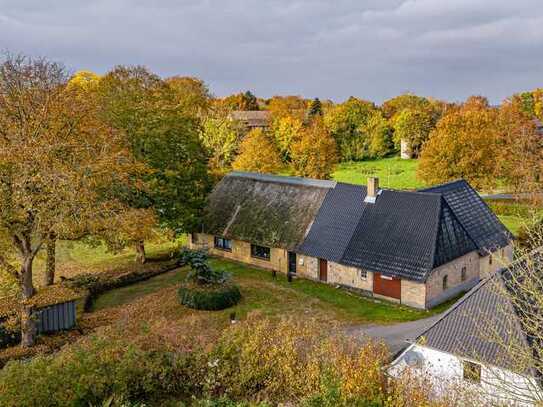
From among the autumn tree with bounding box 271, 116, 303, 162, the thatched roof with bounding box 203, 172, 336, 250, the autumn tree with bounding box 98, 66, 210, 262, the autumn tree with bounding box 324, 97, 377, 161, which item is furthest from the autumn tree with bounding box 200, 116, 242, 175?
the autumn tree with bounding box 98, 66, 210, 262

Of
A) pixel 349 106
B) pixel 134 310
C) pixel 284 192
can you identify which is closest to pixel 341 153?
pixel 349 106

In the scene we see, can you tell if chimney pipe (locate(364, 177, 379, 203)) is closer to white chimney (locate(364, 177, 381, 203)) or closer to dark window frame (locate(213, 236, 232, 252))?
white chimney (locate(364, 177, 381, 203))

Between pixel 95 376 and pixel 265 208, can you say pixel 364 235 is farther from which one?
pixel 95 376

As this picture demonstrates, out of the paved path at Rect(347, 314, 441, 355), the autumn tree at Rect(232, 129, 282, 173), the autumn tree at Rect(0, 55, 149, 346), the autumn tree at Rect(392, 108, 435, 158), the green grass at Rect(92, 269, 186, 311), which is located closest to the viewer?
the autumn tree at Rect(0, 55, 149, 346)

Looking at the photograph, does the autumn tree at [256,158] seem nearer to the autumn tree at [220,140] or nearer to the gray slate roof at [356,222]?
the autumn tree at [220,140]

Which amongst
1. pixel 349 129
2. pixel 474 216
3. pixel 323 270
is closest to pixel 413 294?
pixel 323 270

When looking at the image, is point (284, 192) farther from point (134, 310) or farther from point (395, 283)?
point (134, 310)
